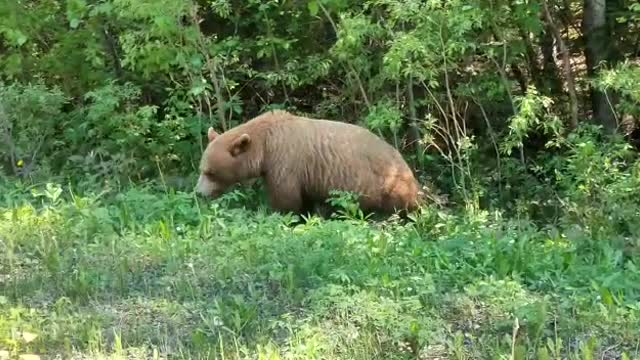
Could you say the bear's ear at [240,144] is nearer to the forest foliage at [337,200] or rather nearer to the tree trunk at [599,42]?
the forest foliage at [337,200]

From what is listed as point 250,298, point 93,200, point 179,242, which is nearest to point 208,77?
point 93,200

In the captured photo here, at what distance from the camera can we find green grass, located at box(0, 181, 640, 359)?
4898mm

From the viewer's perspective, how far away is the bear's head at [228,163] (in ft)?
28.8

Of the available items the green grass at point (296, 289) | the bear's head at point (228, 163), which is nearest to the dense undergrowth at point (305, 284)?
the green grass at point (296, 289)

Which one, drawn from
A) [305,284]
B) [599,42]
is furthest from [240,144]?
[599,42]

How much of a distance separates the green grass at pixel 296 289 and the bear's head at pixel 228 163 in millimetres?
1333

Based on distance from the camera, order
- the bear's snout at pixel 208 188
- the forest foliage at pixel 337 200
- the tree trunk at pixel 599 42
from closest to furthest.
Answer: the forest foliage at pixel 337 200 < the bear's snout at pixel 208 188 < the tree trunk at pixel 599 42

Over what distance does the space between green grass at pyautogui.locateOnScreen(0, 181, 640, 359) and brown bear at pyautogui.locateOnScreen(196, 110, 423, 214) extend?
1291 millimetres

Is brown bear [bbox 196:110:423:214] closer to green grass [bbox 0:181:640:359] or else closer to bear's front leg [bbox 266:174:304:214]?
bear's front leg [bbox 266:174:304:214]

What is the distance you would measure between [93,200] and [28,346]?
2.35m

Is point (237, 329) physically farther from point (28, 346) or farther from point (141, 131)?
point (141, 131)

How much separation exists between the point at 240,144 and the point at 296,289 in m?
3.31

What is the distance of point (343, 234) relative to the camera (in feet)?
21.6

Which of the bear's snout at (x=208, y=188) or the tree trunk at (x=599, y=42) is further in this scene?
the tree trunk at (x=599, y=42)
